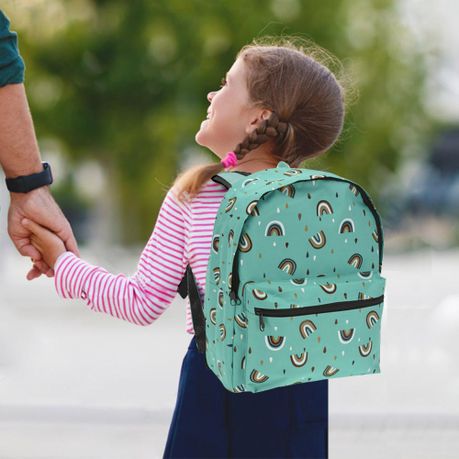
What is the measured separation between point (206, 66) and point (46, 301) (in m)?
4.21

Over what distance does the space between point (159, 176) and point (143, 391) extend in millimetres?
9706

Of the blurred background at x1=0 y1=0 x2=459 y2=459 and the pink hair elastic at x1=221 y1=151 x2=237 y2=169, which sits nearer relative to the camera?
the pink hair elastic at x1=221 y1=151 x2=237 y2=169

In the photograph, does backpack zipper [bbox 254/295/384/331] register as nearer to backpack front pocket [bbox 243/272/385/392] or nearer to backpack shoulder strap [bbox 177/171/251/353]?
backpack front pocket [bbox 243/272/385/392]

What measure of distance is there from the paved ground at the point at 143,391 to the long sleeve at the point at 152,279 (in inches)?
95.1

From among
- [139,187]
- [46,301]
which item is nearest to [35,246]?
[46,301]

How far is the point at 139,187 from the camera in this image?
1586 cm

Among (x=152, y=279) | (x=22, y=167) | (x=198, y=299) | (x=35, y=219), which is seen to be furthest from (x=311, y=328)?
(x=22, y=167)

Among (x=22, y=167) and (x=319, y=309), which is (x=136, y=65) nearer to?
(x=22, y=167)

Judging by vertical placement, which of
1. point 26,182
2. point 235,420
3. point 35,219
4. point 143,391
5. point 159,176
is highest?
point 159,176

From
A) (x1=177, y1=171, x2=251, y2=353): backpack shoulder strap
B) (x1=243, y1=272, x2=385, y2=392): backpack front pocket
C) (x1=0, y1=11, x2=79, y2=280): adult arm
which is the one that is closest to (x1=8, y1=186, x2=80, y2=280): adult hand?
(x1=0, y1=11, x2=79, y2=280): adult arm

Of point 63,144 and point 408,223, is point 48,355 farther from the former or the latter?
point 408,223

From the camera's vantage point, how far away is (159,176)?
15695 millimetres

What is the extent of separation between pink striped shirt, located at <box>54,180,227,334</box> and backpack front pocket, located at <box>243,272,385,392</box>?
208mm

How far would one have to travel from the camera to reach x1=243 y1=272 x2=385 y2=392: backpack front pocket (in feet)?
7.51
